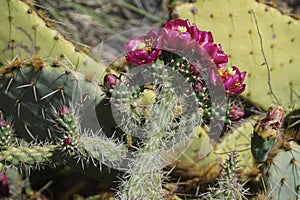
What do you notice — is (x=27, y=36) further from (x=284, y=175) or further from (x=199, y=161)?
(x=284, y=175)

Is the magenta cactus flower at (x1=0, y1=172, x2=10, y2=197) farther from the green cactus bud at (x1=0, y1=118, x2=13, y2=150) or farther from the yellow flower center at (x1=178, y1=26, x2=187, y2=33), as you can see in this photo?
the yellow flower center at (x1=178, y1=26, x2=187, y2=33)

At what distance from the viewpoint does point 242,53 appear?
2098 mm

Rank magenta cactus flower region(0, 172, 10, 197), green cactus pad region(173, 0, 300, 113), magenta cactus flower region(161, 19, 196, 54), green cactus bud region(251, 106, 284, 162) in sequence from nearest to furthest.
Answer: magenta cactus flower region(161, 19, 196, 54), green cactus bud region(251, 106, 284, 162), magenta cactus flower region(0, 172, 10, 197), green cactus pad region(173, 0, 300, 113)

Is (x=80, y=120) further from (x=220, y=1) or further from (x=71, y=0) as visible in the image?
(x=71, y=0)

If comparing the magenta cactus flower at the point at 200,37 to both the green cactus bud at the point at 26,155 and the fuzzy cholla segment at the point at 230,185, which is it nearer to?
the fuzzy cholla segment at the point at 230,185

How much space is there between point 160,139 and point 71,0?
141 cm

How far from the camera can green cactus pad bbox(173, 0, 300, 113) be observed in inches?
82.4

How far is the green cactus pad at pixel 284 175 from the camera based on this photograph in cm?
155

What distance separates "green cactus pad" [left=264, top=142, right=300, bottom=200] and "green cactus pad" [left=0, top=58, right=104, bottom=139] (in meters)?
0.51

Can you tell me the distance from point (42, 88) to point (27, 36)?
9.2 inches

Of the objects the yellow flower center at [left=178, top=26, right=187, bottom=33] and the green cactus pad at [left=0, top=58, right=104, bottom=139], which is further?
the green cactus pad at [left=0, top=58, right=104, bottom=139]

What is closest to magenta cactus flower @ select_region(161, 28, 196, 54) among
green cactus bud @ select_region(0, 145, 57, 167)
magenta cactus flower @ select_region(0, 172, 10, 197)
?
green cactus bud @ select_region(0, 145, 57, 167)

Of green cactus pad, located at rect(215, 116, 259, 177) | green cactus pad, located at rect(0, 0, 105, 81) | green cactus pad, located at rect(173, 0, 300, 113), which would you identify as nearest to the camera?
green cactus pad, located at rect(0, 0, 105, 81)

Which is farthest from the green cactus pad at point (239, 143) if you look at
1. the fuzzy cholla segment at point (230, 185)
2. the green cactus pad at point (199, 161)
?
the fuzzy cholla segment at point (230, 185)
